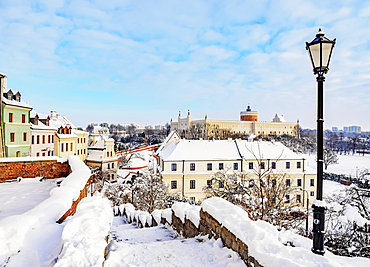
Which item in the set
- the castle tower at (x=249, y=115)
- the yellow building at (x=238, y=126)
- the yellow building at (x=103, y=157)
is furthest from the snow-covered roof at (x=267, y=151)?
the castle tower at (x=249, y=115)

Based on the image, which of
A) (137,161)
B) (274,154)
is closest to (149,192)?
(274,154)

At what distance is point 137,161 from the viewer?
204 feet

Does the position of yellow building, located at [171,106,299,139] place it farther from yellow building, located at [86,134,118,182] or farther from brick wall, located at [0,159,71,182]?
brick wall, located at [0,159,71,182]

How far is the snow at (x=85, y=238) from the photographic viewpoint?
283cm

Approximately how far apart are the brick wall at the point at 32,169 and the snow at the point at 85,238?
726cm

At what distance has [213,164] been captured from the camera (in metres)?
29.3

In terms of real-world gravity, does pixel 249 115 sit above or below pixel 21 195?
above

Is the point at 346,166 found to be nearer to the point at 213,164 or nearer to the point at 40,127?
the point at 213,164

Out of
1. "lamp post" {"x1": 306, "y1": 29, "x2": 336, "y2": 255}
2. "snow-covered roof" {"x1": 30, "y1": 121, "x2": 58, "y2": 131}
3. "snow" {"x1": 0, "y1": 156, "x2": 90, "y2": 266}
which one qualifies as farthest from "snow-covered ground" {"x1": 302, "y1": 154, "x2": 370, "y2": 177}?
"snow-covered roof" {"x1": 30, "y1": 121, "x2": 58, "y2": 131}

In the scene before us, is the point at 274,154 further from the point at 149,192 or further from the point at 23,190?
the point at 23,190

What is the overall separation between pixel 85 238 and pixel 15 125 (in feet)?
86.1

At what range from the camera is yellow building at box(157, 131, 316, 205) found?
28156mm

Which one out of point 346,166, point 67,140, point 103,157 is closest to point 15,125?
point 67,140

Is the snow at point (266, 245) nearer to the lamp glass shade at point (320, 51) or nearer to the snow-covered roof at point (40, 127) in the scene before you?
the lamp glass shade at point (320, 51)
